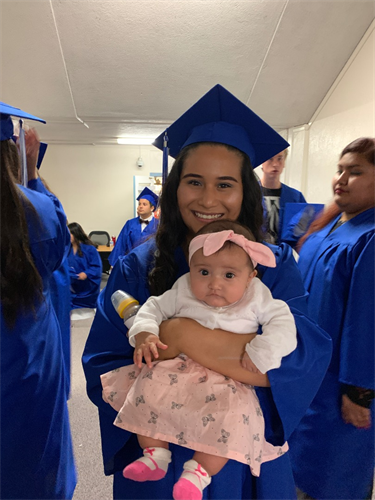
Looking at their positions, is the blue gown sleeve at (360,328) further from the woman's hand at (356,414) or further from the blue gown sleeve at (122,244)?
the blue gown sleeve at (122,244)

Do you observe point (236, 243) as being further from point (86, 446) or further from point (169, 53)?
point (169, 53)

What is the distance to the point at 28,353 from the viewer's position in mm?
1273

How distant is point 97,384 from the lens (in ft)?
3.25

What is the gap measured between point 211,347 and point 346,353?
0.90 meters

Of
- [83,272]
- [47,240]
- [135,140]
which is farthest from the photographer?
[135,140]

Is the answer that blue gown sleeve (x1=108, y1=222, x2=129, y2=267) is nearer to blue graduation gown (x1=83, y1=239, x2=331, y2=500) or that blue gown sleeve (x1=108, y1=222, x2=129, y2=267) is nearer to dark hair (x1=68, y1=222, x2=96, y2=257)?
dark hair (x1=68, y1=222, x2=96, y2=257)

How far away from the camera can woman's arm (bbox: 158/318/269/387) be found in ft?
2.86

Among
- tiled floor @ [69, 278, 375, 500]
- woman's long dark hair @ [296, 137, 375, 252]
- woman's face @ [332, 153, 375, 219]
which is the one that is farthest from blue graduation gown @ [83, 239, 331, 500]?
tiled floor @ [69, 278, 375, 500]

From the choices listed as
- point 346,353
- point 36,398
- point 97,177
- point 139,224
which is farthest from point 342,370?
point 97,177

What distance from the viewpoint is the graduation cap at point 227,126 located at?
113cm

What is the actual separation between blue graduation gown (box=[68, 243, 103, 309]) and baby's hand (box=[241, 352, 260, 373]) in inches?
173

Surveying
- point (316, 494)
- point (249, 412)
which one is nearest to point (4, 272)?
point (249, 412)

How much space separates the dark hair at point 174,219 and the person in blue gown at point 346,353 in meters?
0.66

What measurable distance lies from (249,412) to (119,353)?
405 mm
